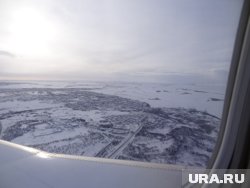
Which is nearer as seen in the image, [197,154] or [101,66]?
[197,154]

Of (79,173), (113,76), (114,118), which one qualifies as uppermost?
(113,76)

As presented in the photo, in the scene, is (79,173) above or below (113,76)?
below

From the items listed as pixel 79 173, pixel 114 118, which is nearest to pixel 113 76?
pixel 114 118

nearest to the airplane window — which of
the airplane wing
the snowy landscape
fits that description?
the snowy landscape

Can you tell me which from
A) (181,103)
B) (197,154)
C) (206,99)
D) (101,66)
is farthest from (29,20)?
(197,154)

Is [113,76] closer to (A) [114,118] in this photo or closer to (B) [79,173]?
(A) [114,118]

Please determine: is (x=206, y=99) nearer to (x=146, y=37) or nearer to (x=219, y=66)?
(x=219, y=66)

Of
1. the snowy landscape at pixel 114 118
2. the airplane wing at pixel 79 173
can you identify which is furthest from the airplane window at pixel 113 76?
the airplane wing at pixel 79 173

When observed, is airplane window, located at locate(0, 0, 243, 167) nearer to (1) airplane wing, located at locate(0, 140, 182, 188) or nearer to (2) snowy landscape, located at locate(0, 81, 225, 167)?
(2) snowy landscape, located at locate(0, 81, 225, 167)
